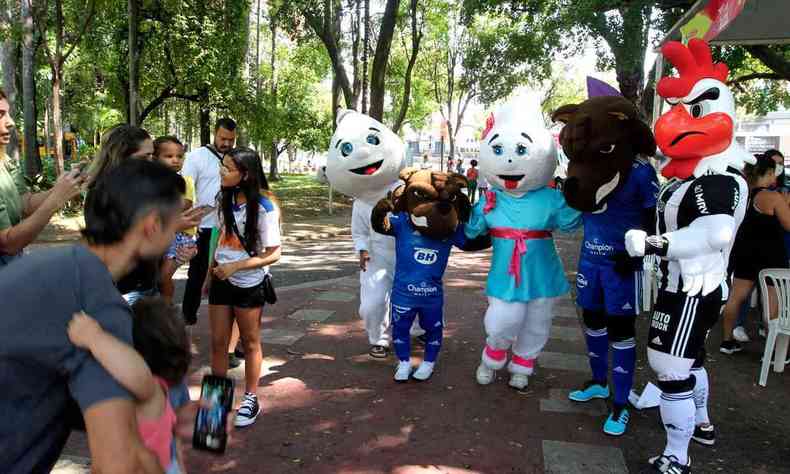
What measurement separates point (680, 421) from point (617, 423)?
0.59 meters

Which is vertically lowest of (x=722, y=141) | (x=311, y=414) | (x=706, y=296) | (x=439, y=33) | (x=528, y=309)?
(x=311, y=414)

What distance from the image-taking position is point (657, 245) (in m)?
3.07

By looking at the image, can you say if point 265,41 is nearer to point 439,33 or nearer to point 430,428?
point 439,33

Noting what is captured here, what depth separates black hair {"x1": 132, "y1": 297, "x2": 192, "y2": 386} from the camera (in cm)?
164

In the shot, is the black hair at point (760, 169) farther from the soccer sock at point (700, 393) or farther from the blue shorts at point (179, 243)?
the blue shorts at point (179, 243)

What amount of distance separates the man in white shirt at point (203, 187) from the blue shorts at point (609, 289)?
121 inches

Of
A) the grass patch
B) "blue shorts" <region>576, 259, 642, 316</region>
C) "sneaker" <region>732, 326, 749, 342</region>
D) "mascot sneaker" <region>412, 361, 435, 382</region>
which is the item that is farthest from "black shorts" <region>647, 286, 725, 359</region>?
the grass patch

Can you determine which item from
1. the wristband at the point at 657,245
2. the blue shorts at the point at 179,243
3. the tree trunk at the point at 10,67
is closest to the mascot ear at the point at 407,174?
the blue shorts at the point at 179,243

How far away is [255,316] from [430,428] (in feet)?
4.25

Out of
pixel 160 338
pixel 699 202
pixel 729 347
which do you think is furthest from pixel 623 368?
pixel 160 338

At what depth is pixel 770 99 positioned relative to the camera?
17.7m

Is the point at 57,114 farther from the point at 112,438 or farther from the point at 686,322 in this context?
the point at 112,438

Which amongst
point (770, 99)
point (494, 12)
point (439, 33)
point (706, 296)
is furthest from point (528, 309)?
point (439, 33)

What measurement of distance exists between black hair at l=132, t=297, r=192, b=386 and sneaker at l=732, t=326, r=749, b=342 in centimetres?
550
